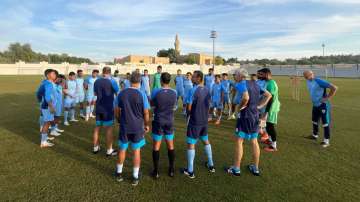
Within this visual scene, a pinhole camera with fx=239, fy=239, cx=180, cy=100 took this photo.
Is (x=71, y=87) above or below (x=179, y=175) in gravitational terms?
above

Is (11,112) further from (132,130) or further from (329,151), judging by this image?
(329,151)

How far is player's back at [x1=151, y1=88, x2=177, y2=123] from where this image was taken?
4449 mm

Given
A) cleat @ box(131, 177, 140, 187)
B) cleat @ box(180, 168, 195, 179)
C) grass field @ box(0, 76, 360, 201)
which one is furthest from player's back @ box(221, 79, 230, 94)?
cleat @ box(131, 177, 140, 187)

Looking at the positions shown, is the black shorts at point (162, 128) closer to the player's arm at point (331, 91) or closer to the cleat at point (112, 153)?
the cleat at point (112, 153)

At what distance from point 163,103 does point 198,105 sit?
0.70 metres

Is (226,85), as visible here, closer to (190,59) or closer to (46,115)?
(46,115)

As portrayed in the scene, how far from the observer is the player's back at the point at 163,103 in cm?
445

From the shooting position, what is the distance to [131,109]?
14.3ft

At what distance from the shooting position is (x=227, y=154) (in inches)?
244

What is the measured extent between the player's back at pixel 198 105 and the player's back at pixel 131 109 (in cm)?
98

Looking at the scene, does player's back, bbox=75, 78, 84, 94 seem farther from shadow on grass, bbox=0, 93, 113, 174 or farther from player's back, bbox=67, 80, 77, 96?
shadow on grass, bbox=0, 93, 113, 174

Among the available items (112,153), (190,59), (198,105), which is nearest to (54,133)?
(112,153)

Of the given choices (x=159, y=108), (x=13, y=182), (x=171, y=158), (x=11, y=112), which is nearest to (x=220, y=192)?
(x=171, y=158)

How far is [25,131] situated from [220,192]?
7107 mm
